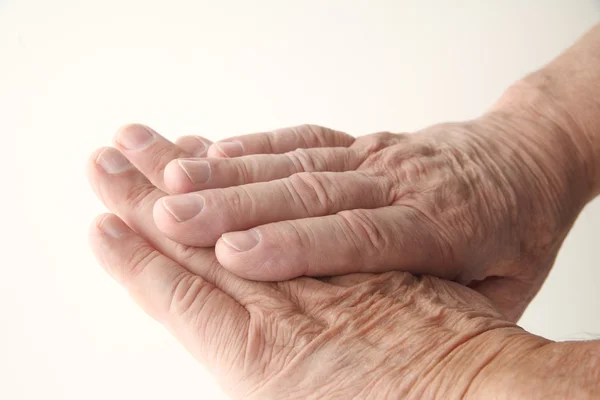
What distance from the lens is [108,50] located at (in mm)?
1678

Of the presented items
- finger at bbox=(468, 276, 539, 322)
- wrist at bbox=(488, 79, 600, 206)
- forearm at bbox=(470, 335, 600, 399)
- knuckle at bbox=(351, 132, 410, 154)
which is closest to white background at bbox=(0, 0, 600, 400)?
finger at bbox=(468, 276, 539, 322)

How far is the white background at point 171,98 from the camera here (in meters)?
1.39

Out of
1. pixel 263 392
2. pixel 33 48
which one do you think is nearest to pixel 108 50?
pixel 33 48

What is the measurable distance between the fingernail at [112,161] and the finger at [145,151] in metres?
0.02

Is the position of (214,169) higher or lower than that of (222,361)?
higher

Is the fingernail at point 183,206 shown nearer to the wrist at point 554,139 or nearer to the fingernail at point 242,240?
the fingernail at point 242,240

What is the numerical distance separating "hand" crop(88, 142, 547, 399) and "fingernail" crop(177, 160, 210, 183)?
2.7 inches

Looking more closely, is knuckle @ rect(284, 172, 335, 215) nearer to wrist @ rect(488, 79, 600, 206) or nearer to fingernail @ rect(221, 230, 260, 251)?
fingernail @ rect(221, 230, 260, 251)

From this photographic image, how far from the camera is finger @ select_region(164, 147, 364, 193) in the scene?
96cm

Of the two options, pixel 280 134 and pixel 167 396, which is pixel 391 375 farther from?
pixel 167 396

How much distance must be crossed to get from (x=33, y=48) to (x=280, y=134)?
2.74 ft

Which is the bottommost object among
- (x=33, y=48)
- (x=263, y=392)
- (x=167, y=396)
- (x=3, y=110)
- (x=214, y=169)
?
(x=167, y=396)

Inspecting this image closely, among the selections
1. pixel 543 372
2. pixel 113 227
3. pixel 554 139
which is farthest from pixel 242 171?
pixel 554 139

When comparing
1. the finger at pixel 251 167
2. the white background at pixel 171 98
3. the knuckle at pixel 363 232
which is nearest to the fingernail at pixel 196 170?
the finger at pixel 251 167
